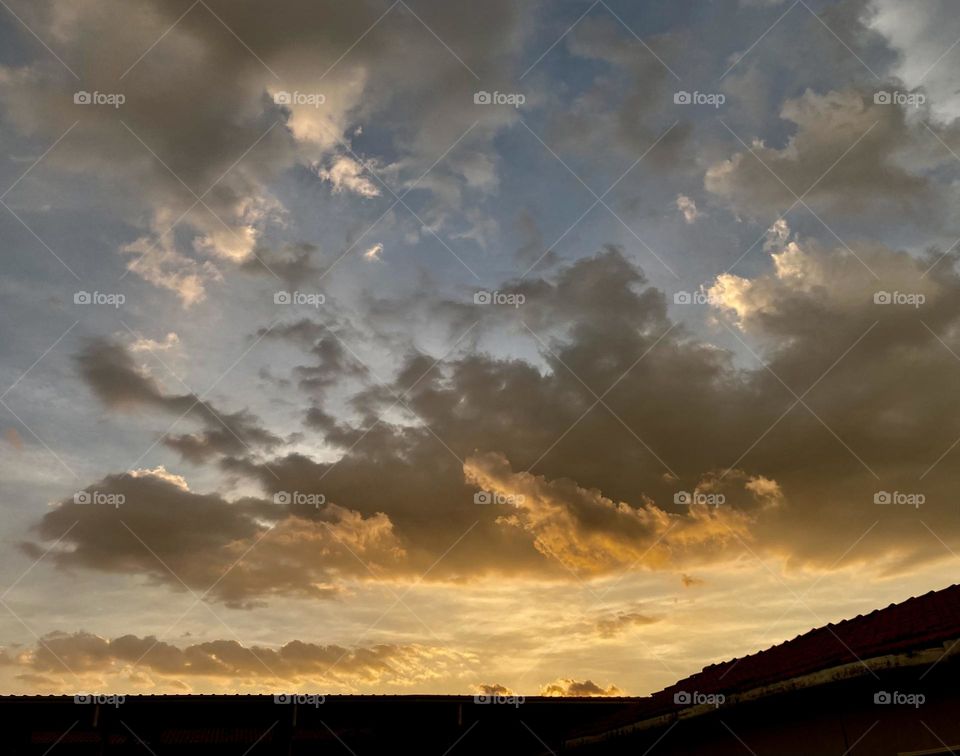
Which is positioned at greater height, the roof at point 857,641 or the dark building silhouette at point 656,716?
the roof at point 857,641

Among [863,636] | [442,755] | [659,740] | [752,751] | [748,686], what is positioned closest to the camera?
[863,636]

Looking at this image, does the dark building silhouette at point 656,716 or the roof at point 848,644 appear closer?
the roof at point 848,644

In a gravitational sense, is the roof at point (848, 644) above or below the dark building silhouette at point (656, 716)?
above

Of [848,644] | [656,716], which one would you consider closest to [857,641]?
[848,644]

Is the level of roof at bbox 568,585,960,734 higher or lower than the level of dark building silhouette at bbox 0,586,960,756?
higher

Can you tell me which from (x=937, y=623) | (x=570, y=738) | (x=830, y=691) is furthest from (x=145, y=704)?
(x=937, y=623)

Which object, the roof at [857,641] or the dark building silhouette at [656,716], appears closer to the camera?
the roof at [857,641]

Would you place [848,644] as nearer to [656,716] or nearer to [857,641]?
[857,641]

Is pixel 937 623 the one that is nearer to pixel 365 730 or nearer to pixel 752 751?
pixel 752 751

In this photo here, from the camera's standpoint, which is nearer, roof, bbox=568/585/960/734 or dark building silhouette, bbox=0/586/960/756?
roof, bbox=568/585/960/734

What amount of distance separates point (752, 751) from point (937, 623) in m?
3.40

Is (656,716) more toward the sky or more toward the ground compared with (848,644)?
more toward the ground

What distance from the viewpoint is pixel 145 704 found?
1622cm

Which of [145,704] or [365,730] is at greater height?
[145,704]
